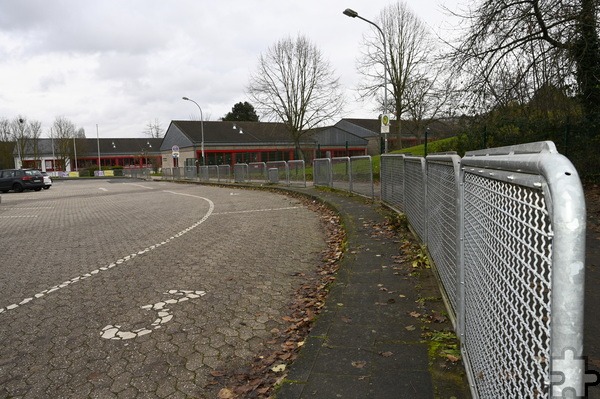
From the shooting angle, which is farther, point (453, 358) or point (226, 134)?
point (226, 134)

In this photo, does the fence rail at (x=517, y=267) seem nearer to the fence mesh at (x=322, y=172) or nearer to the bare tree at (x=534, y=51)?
the bare tree at (x=534, y=51)

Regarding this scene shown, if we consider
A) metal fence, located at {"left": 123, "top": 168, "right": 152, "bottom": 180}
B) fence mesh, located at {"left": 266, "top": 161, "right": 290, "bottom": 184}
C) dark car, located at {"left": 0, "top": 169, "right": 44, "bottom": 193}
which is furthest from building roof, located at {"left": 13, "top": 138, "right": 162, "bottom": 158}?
fence mesh, located at {"left": 266, "top": 161, "right": 290, "bottom": 184}

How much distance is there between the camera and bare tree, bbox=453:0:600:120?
10203 mm

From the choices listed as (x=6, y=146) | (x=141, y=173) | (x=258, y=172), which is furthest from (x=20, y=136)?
(x=258, y=172)

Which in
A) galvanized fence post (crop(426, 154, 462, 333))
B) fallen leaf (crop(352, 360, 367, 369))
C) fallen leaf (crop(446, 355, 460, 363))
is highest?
galvanized fence post (crop(426, 154, 462, 333))

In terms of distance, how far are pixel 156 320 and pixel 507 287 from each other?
357cm

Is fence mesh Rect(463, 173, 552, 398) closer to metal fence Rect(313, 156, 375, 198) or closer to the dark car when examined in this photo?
metal fence Rect(313, 156, 375, 198)

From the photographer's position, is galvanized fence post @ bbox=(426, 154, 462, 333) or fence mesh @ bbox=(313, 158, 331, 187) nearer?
galvanized fence post @ bbox=(426, 154, 462, 333)

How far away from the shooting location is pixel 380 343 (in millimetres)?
3354

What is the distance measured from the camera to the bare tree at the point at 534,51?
1020cm

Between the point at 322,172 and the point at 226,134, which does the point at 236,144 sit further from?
the point at 322,172

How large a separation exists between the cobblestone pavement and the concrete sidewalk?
68cm

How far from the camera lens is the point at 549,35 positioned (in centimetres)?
1137

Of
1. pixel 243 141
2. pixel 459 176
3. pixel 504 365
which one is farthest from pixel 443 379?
pixel 243 141
